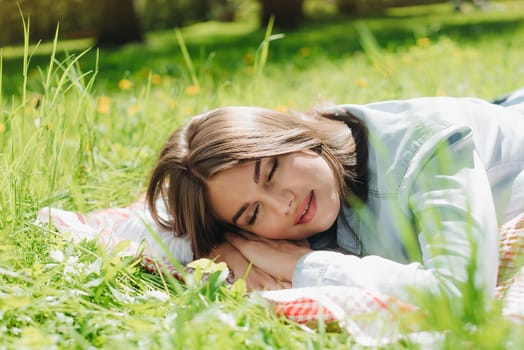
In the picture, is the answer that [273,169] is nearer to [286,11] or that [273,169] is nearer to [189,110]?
[189,110]

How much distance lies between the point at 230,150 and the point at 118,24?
29.8ft

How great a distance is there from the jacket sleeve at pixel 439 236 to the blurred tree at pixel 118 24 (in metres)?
9.25

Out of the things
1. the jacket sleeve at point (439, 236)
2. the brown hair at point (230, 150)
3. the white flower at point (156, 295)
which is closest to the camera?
the jacket sleeve at point (439, 236)

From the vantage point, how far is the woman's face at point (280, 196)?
1931 millimetres

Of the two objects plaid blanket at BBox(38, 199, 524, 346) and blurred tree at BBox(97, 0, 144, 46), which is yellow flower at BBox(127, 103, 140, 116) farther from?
blurred tree at BBox(97, 0, 144, 46)

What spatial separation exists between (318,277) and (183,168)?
606mm

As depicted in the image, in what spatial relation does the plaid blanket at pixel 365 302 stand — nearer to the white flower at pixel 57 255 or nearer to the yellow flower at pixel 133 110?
the white flower at pixel 57 255

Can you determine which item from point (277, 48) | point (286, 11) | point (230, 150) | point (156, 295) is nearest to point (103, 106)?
point (230, 150)

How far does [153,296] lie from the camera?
1.68 metres

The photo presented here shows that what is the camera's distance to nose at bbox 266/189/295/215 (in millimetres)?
1901

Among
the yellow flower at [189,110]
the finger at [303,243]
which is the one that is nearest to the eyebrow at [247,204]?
the finger at [303,243]

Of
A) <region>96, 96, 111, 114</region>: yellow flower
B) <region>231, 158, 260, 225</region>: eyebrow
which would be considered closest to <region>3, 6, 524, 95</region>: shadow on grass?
<region>96, 96, 111, 114</region>: yellow flower

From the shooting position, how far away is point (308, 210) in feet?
6.43

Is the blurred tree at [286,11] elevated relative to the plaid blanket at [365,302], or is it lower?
lower
